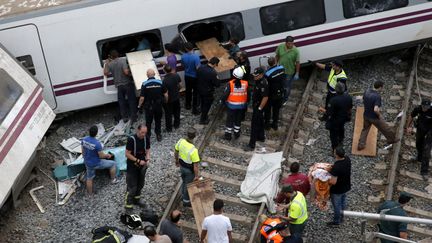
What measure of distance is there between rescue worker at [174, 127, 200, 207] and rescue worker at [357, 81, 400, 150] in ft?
11.4

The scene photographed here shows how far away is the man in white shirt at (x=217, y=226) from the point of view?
976cm

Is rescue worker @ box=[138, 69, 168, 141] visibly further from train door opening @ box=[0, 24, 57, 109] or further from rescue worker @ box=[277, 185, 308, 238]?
rescue worker @ box=[277, 185, 308, 238]

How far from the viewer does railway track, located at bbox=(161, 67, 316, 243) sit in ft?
37.1

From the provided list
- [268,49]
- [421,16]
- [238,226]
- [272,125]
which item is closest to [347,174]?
[238,226]

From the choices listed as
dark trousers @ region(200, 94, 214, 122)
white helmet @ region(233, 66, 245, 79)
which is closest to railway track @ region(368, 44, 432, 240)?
white helmet @ region(233, 66, 245, 79)

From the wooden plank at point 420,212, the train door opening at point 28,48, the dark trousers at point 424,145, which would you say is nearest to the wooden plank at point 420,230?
the wooden plank at point 420,212

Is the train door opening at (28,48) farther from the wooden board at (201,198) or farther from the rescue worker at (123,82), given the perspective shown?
the wooden board at (201,198)

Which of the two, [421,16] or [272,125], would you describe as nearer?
[272,125]

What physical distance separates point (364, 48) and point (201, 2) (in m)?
3.90

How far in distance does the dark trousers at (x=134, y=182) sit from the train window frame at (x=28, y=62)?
11.7 feet

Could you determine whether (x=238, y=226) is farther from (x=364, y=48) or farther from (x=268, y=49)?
(x=364, y=48)

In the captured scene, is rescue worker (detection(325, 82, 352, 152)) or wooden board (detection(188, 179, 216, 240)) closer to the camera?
wooden board (detection(188, 179, 216, 240))

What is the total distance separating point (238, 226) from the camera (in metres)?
11.3

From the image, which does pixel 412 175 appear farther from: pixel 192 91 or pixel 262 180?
pixel 192 91
